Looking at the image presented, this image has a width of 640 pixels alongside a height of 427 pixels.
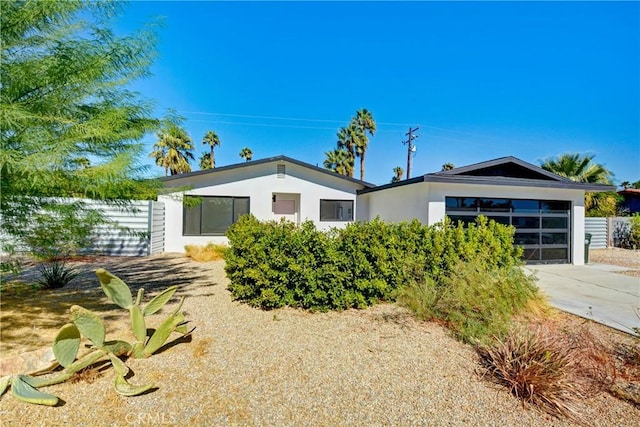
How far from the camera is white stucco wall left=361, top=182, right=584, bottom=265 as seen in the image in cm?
903

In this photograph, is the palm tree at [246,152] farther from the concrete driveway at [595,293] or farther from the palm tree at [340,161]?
the concrete driveway at [595,293]

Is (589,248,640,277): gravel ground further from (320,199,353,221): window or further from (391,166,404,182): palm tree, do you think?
(391,166,404,182): palm tree

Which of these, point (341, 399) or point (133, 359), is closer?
point (341, 399)

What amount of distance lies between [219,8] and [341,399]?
932 centimetres

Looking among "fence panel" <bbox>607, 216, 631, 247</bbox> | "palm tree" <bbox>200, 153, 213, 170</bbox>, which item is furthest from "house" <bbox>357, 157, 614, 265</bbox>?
"palm tree" <bbox>200, 153, 213, 170</bbox>

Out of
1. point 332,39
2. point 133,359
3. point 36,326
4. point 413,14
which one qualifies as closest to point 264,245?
point 133,359

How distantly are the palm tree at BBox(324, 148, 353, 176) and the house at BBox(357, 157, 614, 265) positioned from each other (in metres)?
19.0

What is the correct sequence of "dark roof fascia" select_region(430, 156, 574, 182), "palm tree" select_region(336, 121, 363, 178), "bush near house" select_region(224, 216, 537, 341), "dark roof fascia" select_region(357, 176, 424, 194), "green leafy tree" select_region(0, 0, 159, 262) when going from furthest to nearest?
1. "palm tree" select_region(336, 121, 363, 178)
2. "dark roof fascia" select_region(430, 156, 574, 182)
3. "dark roof fascia" select_region(357, 176, 424, 194)
4. "bush near house" select_region(224, 216, 537, 341)
5. "green leafy tree" select_region(0, 0, 159, 262)

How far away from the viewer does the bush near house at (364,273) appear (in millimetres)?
4586

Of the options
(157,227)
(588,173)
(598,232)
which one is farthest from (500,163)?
(157,227)

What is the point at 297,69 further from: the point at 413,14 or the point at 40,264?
the point at 40,264

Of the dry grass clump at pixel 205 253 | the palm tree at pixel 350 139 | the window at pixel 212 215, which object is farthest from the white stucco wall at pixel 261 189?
the palm tree at pixel 350 139

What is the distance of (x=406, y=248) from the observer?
5.42 metres

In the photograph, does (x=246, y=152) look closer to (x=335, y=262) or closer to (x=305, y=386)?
(x=335, y=262)
